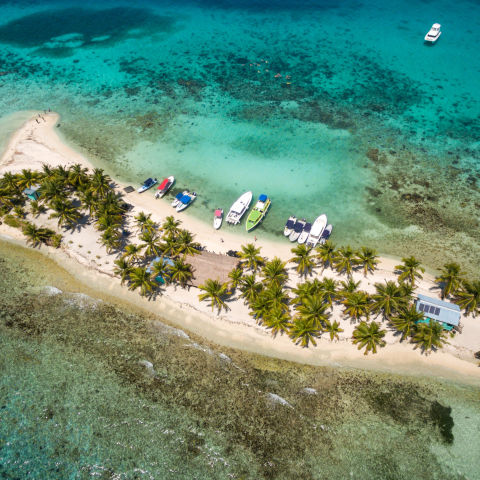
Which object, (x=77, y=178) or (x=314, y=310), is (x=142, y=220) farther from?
(x=314, y=310)

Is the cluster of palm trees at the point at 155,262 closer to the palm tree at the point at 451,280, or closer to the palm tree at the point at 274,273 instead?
the palm tree at the point at 274,273

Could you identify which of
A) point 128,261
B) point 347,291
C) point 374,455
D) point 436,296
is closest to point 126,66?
point 128,261

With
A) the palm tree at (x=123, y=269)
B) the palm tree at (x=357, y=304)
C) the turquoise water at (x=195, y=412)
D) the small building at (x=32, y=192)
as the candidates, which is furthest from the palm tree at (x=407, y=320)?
the small building at (x=32, y=192)

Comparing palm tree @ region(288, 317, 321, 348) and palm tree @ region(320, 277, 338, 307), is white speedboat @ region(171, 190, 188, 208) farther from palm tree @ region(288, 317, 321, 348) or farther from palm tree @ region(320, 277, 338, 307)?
palm tree @ region(288, 317, 321, 348)

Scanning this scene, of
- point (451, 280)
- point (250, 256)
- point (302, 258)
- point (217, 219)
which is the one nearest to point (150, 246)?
point (217, 219)


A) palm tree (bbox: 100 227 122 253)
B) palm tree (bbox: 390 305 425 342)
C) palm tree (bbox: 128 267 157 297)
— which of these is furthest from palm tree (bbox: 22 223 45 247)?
palm tree (bbox: 390 305 425 342)

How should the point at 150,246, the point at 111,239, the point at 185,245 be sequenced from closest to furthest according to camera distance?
the point at 150,246 < the point at 185,245 < the point at 111,239

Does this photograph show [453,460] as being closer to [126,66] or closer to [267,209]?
[267,209]
